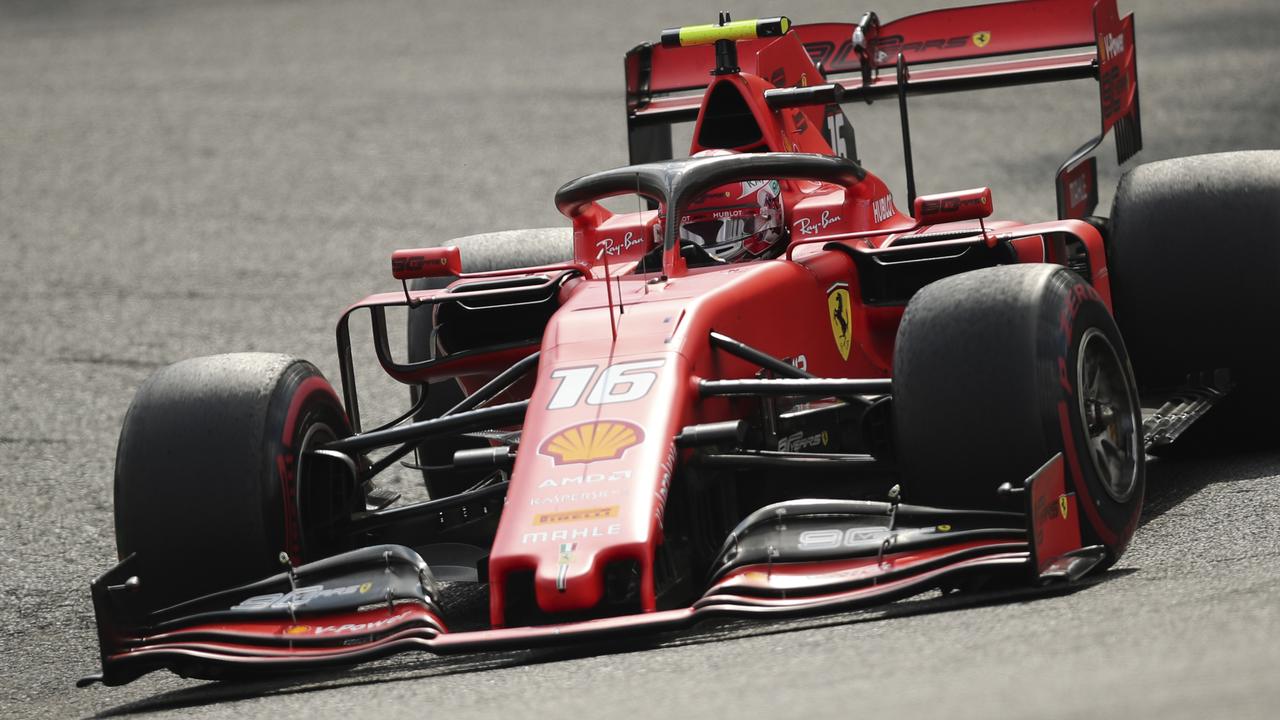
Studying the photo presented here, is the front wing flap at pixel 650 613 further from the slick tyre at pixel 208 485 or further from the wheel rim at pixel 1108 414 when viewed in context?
the wheel rim at pixel 1108 414

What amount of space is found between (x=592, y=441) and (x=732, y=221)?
1766 millimetres

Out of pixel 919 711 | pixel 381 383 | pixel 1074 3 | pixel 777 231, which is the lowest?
pixel 381 383

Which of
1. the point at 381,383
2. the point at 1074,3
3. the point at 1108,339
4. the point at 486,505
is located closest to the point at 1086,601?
the point at 1108,339

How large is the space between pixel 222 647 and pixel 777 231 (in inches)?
112

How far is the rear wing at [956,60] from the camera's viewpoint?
8.23 metres

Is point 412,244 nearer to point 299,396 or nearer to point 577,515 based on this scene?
point 299,396

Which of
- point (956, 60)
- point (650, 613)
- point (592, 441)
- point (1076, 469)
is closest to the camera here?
point (650, 613)

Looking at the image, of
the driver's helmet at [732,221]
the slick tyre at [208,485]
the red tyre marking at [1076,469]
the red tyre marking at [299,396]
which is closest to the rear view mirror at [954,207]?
the driver's helmet at [732,221]

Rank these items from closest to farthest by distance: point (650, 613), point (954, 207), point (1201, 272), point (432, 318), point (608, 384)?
point (650, 613)
point (608, 384)
point (954, 207)
point (1201, 272)
point (432, 318)

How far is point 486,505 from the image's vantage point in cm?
584

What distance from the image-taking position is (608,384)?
5.57m

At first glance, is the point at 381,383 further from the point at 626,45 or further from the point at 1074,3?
the point at 626,45

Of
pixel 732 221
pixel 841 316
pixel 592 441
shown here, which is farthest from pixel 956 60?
pixel 592 441

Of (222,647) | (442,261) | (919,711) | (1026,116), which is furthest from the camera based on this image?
(1026,116)
